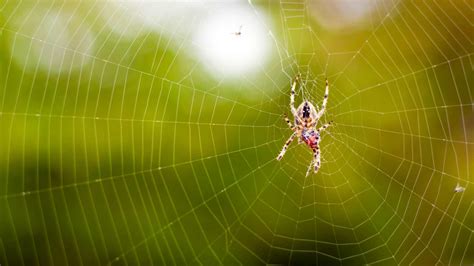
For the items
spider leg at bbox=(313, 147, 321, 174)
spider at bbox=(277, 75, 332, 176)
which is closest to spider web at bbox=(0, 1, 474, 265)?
spider leg at bbox=(313, 147, 321, 174)

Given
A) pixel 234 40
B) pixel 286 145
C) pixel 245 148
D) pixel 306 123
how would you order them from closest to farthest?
pixel 306 123, pixel 286 145, pixel 234 40, pixel 245 148

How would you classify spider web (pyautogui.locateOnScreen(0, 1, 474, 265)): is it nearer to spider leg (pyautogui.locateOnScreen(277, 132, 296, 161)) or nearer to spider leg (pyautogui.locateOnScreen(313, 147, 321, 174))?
spider leg (pyautogui.locateOnScreen(313, 147, 321, 174))

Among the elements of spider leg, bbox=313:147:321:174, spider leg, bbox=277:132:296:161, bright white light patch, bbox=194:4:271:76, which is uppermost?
bright white light patch, bbox=194:4:271:76

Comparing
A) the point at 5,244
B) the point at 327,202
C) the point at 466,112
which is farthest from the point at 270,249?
the point at 5,244

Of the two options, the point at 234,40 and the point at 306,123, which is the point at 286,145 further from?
the point at 234,40

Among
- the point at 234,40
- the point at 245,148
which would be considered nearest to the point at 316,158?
the point at 234,40

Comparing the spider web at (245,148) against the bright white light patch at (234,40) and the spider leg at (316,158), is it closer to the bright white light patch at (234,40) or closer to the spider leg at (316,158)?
Answer: the bright white light patch at (234,40)

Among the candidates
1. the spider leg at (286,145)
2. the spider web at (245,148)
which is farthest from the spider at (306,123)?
the spider web at (245,148)
